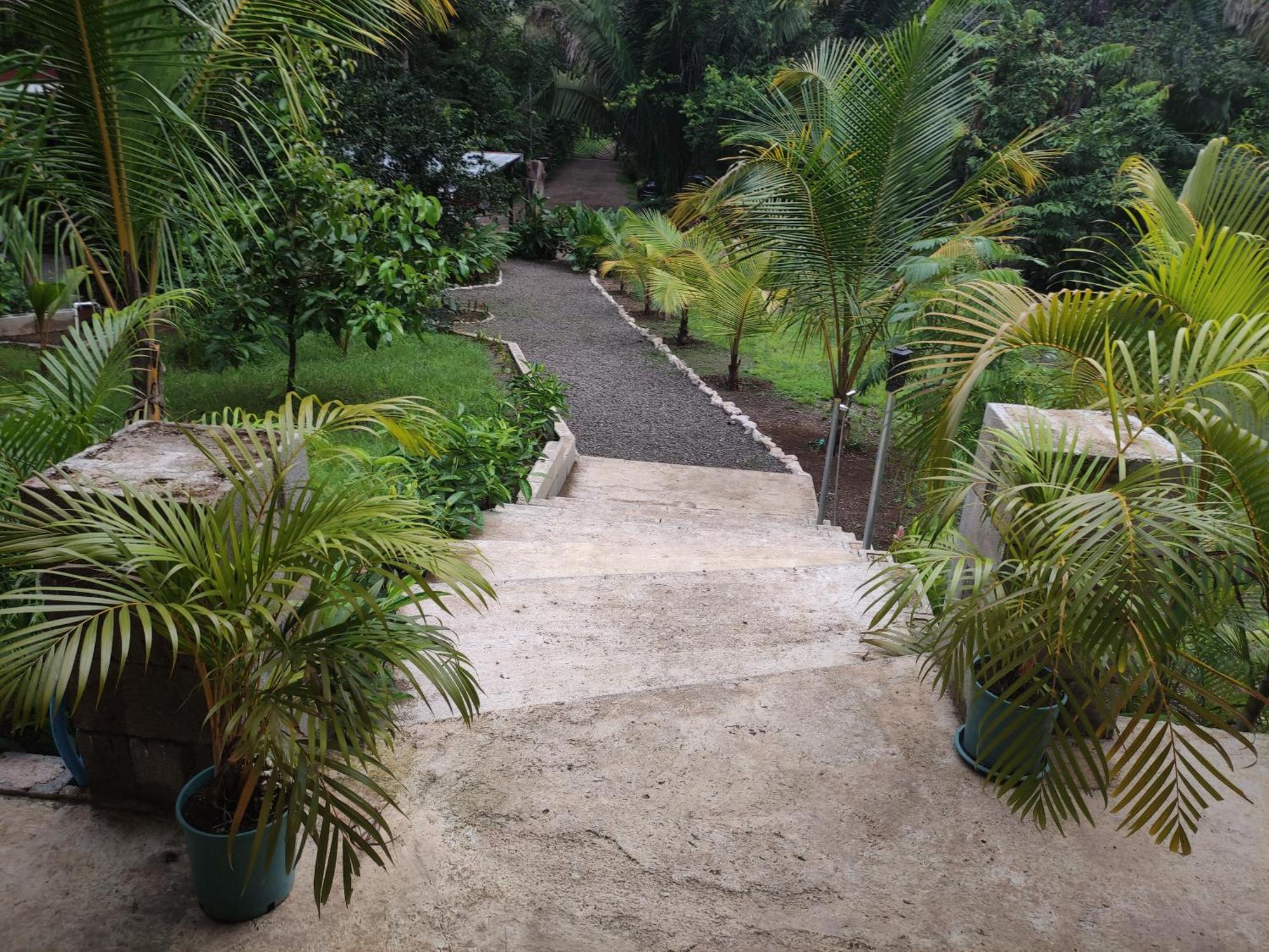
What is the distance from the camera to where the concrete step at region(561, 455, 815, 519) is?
22.2 feet

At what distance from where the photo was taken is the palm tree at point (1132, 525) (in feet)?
6.81

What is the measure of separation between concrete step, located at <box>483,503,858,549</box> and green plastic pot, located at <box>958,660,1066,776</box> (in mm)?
2403

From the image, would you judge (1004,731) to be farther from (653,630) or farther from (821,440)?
(821,440)

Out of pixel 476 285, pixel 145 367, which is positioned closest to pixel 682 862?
pixel 145 367

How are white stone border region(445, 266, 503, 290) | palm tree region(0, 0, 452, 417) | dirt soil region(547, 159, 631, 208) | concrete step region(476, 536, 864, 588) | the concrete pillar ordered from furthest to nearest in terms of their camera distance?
dirt soil region(547, 159, 631, 208), white stone border region(445, 266, 503, 290), concrete step region(476, 536, 864, 588), palm tree region(0, 0, 452, 417), the concrete pillar

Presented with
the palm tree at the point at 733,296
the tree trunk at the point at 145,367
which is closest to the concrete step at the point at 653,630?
the tree trunk at the point at 145,367

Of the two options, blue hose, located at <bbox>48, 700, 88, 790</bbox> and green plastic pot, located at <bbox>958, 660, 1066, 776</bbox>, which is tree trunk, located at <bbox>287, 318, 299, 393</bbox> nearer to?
blue hose, located at <bbox>48, 700, 88, 790</bbox>

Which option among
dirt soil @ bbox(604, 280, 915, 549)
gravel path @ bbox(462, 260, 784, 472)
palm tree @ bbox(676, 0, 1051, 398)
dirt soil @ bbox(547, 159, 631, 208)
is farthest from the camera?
dirt soil @ bbox(547, 159, 631, 208)

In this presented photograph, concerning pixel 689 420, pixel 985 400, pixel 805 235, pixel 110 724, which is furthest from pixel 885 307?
pixel 110 724

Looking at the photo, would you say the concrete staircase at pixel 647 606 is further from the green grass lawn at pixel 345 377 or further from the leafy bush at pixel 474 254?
the leafy bush at pixel 474 254

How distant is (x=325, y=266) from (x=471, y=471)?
2.91 meters

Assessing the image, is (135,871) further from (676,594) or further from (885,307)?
(885,307)

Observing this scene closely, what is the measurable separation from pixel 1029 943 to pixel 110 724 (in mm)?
2302

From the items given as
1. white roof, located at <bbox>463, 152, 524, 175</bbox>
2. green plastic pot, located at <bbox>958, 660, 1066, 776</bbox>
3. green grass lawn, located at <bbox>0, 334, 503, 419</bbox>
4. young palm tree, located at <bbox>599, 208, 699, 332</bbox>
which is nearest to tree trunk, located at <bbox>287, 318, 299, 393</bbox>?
green grass lawn, located at <bbox>0, 334, 503, 419</bbox>
